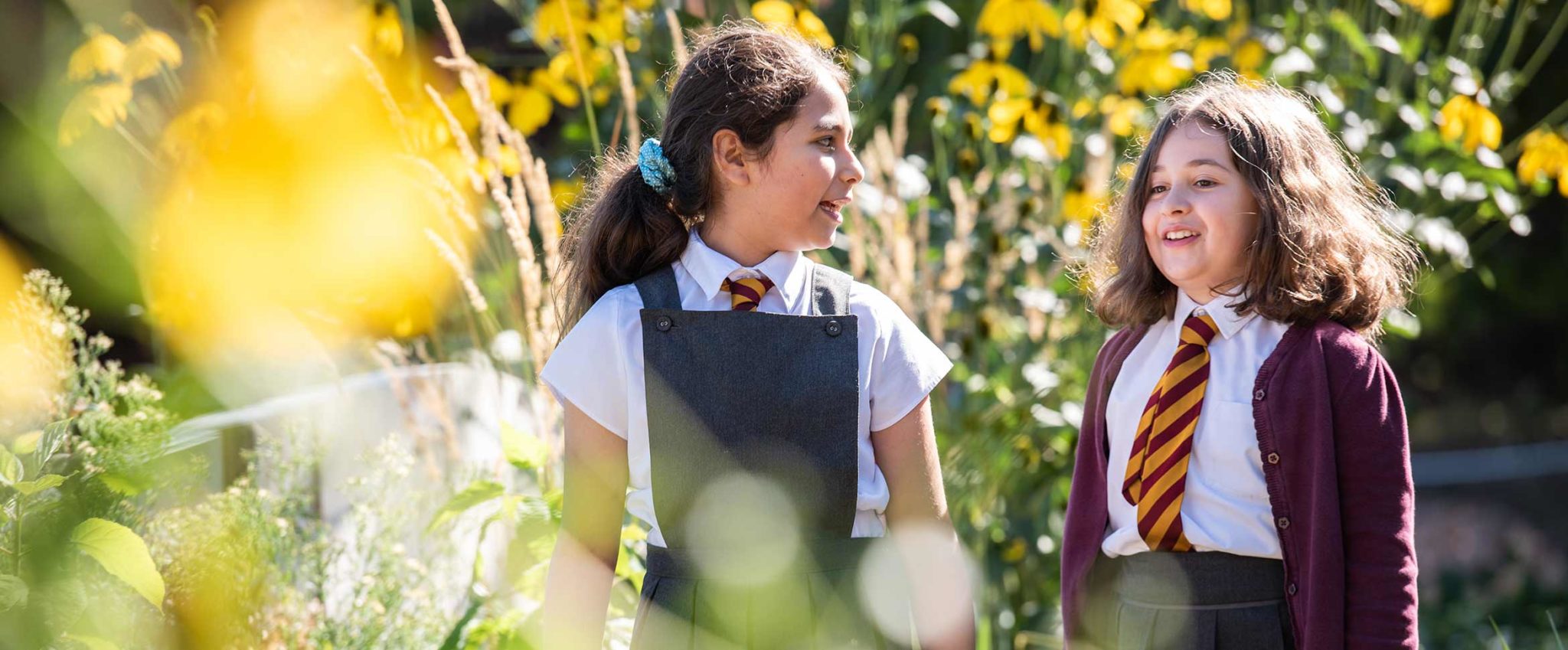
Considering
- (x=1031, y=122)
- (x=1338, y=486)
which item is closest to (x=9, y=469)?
(x=1338, y=486)

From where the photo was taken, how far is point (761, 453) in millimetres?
1310

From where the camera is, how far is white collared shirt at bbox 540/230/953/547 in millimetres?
1344

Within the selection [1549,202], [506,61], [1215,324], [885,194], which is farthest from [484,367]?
[1549,202]

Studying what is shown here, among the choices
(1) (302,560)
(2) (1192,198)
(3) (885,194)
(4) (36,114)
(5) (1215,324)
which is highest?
(2) (1192,198)

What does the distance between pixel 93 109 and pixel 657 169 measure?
1460mm

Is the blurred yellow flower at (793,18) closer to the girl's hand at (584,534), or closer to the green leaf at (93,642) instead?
the girl's hand at (584,534)

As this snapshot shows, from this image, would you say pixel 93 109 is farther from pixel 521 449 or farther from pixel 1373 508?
pixel 1373 508

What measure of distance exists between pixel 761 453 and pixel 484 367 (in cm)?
126

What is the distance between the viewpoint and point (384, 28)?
2500 mm

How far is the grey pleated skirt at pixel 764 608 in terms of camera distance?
132 cm

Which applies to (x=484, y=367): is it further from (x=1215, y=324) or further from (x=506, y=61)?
(x=1215, y=324)

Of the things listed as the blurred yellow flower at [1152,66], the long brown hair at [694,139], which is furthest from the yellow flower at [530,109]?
the long brown hair at [694,139]

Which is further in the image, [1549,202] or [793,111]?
[1549,202]

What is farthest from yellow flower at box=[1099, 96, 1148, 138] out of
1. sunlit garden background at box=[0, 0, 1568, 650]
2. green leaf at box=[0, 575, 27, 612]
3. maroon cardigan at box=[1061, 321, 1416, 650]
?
Result: green leaf at box=[0, 575, 27, 612]
